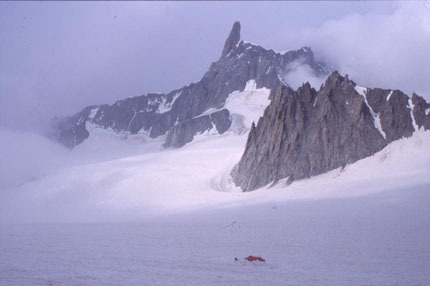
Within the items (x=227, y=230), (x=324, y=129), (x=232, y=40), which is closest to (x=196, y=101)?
(x=232, y=40)

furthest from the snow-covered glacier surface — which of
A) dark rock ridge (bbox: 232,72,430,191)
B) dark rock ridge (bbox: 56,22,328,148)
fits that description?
dark rock ridge (bbox: 56,22,328,148)

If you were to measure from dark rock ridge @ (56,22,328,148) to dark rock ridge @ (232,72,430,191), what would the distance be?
226ft

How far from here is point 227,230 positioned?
2055cm

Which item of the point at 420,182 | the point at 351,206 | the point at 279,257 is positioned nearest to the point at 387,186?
the point at 420,182

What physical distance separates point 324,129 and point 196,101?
4266 inches

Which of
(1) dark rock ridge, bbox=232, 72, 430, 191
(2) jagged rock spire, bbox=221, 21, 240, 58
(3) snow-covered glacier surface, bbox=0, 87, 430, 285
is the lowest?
(3) snow-covered glacier surface, bbox=0, 87, 430, 285

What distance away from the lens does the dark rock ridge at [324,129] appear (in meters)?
37.7

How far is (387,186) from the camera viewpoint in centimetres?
2848

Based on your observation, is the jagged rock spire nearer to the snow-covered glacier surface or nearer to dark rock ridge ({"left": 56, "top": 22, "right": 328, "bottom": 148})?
dark rock ridge ({"left": 56, "top": 22, "right": 328, "bottom": 148})

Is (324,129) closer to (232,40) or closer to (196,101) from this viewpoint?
(196,101)

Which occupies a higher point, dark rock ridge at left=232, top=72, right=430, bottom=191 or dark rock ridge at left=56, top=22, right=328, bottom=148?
dark rock ridge at left=56, top=22, right=328, bottom=148

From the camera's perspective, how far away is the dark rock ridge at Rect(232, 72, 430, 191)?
3769 centimetres

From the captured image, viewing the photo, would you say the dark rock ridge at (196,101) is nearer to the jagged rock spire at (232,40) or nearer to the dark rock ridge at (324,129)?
the jagged rock spire at (232,40)

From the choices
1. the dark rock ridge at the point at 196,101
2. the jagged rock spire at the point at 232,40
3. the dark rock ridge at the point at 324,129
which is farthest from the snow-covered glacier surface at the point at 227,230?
the jagged rock spire at the point at 232,40
